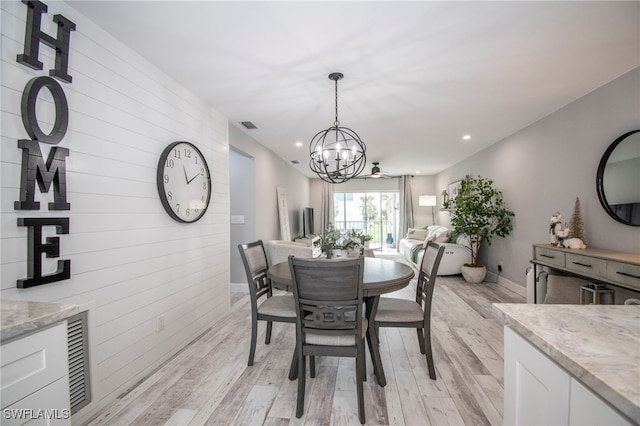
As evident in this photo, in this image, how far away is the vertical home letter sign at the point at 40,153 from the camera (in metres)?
1.44

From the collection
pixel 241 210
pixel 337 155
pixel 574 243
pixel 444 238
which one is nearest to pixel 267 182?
pixel 241 210

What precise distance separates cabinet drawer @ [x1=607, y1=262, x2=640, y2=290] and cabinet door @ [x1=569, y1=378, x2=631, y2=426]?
209 centimetres

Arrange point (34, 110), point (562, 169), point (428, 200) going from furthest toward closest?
point (428, 200) → point (562, 169) → point (34, 110)

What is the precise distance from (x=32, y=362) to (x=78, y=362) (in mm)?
987

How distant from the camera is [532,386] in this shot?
893 mm

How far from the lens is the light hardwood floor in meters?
1.75

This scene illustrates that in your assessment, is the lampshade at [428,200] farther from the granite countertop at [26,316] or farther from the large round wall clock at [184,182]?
the granite countertop at [26,316]

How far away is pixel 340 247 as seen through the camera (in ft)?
9.20

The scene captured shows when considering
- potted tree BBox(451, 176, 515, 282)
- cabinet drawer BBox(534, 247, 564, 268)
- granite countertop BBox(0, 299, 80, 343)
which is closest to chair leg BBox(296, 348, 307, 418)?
granite countertop BBox(0, 299, 80, 343)

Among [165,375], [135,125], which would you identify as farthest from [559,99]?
[165,375]

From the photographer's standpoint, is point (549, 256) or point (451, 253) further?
point (451, 253)

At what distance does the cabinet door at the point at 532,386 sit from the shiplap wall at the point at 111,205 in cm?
213

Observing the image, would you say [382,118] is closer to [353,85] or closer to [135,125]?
[353,85]

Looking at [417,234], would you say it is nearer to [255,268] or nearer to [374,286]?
[255,268]
